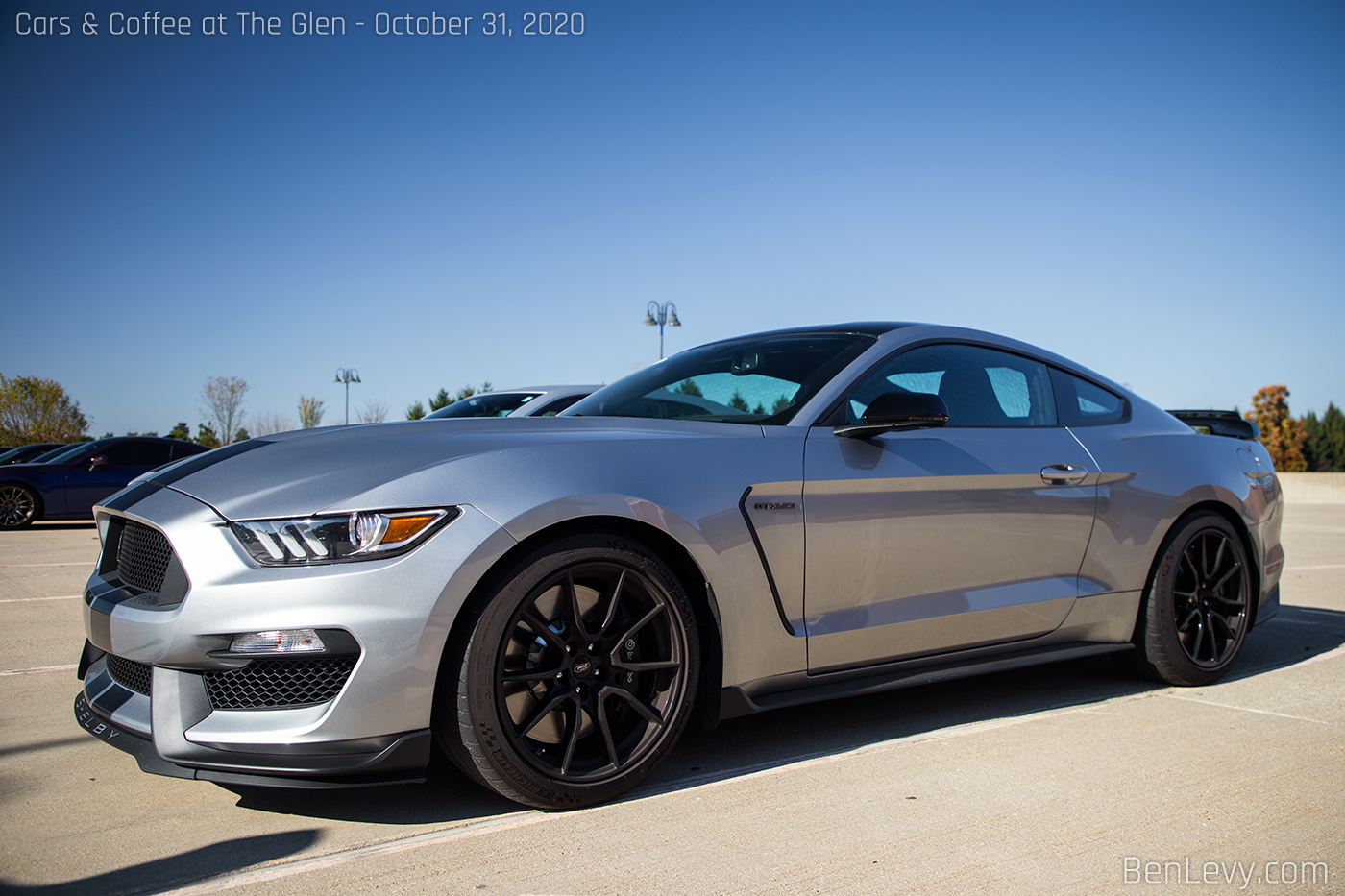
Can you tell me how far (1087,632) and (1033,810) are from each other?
1.37 m

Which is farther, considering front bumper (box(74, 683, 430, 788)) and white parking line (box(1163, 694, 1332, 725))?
white parking line (box(1163, 694, 1332, 725))

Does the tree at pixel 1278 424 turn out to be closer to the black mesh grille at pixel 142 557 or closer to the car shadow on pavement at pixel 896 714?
the car shadow on pavement at pixel 896 714

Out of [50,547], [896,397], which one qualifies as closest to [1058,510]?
[896,397]

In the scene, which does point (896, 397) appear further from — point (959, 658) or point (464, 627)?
point (464, 627)

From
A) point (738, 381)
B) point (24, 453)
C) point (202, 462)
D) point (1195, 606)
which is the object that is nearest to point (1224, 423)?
point (1195, 606)

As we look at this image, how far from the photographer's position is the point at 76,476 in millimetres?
13562

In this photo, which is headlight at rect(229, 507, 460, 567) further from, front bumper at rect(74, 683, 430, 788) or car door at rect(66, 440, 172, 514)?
car door at rect(66, 440, 172, 514)

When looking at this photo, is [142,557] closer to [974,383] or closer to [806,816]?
[806,816]

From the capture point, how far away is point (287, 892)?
2.11 m

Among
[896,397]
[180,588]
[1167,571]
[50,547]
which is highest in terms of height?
[896,397]

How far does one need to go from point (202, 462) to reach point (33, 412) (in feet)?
180

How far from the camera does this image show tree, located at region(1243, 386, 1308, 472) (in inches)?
2788

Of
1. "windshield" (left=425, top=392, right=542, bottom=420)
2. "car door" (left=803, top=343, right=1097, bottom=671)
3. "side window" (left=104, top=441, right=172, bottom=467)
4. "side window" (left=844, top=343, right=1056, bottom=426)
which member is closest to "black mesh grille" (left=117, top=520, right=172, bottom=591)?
"car door" (left=803, top=343, right=1097, bottom=671)

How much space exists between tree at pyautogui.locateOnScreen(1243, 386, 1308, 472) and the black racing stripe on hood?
81.0 meters
